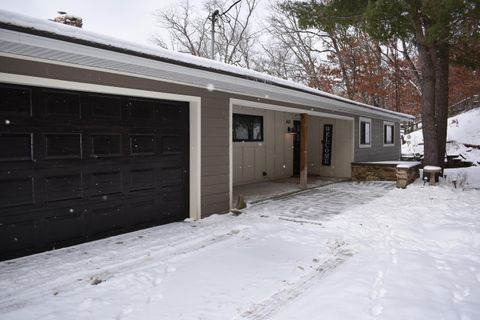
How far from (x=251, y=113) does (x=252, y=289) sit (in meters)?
7.80

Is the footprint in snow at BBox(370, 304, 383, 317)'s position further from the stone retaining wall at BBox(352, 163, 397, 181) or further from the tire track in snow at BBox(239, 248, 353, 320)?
the stone retaining wall at BBox(352, 163, 397, 181)

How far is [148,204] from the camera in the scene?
5754mm

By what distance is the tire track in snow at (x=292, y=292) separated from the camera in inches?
119

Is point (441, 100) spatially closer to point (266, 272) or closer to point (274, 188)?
point (274, 188)

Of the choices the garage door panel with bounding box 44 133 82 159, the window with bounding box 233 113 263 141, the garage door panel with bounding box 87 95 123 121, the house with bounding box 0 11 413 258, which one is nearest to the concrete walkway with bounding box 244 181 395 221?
the house with bounding box 0 11 413 258

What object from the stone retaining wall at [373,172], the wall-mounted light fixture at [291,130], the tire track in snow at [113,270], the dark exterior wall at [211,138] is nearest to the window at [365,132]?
the stone retaining wall at [373,172]

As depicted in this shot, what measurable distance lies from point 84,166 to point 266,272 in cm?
284

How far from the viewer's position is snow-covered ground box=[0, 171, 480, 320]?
3051mm

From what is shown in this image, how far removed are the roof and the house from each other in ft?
0.04

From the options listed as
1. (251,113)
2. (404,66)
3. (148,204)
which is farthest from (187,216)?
(404,66)

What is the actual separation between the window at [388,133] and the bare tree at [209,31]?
549 inches

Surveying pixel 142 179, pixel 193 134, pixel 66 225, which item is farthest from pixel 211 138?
pixel 66 225

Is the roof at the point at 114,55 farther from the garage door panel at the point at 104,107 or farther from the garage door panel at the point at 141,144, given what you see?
the garage door panel at the point at 141,144

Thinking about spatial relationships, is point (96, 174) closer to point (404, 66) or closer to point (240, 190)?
point (240, 190)
